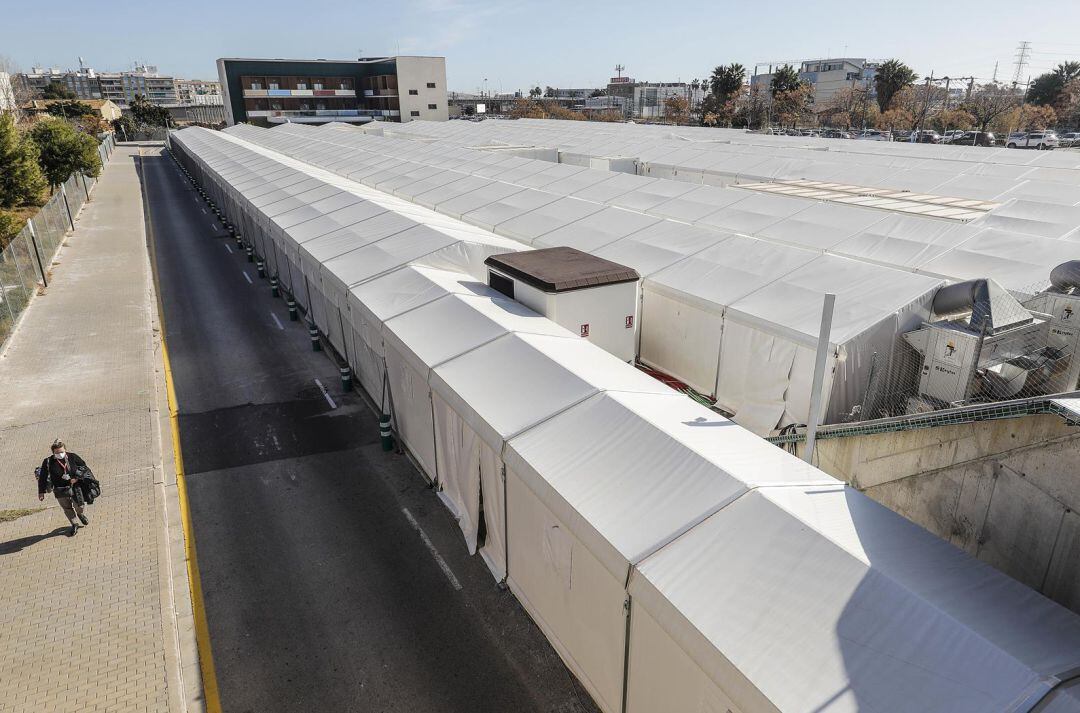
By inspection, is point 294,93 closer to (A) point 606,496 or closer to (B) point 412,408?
(B) point 412,408

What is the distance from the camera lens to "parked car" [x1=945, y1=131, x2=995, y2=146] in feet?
187

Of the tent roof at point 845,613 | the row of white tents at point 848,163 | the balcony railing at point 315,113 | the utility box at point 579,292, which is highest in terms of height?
the balcony railing at point 315,113

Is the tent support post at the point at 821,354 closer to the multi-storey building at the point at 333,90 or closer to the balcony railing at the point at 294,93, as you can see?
the multi-storey building at the point at 333,90

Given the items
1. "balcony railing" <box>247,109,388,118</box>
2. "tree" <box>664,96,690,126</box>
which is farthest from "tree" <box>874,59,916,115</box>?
"balcony railing" <box>247,109,388,118</box>

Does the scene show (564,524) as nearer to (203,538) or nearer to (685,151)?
(203,538)

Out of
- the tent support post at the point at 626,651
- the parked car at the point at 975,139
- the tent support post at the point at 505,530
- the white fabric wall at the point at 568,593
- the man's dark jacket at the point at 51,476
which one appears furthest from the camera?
the parked car at the point at 975,139

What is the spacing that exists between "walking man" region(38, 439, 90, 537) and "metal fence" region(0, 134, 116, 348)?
11247 mm

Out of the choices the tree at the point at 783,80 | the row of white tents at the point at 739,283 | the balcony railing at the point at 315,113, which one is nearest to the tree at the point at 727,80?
the tree at the point at 783,80

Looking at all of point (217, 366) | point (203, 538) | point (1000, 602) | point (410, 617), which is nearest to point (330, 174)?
point (217, 366)

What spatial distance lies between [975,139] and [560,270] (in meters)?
60.6

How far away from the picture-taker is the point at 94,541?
10.2m

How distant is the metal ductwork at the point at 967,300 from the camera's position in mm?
11164

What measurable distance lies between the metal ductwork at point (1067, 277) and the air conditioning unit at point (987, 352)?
1019 millimetres

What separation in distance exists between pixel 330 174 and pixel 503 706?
32.8 meters
